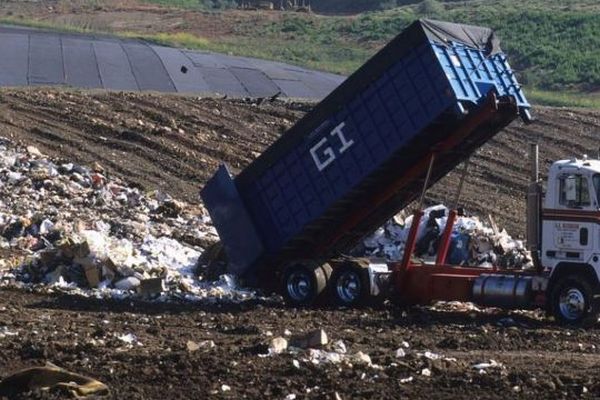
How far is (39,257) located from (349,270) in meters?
4.68

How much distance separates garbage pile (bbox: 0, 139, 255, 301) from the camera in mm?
21594

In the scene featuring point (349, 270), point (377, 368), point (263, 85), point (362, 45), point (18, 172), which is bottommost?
point (377, 368)

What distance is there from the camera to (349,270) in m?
21.0

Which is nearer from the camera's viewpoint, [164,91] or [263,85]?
[164,91]

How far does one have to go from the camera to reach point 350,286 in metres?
21.0

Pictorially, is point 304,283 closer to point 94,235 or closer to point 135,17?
point 94,235

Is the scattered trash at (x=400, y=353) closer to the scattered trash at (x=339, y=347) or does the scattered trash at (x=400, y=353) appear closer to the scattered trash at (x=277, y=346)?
the scattered trash at (x=339, y=347)

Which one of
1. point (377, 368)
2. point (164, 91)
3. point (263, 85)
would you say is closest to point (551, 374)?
point (377, 368)

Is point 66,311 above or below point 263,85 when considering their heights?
below

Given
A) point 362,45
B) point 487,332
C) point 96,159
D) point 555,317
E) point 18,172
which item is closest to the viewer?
point 487,332

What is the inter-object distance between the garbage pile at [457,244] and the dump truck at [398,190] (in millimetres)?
2318

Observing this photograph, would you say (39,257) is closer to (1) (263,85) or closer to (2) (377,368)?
A: (2) (377,368)

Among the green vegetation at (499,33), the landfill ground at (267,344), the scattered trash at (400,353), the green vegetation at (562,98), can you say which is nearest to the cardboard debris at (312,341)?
the landfill ground at (267,344)

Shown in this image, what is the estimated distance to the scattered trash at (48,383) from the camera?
1267 cm
